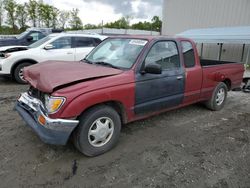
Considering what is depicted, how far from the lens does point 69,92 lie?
288 cm

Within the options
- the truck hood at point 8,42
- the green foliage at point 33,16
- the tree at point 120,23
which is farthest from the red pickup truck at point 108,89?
the tree at point 120,23

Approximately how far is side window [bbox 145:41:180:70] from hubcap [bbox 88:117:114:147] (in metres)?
1.21

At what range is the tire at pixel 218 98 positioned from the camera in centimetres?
536

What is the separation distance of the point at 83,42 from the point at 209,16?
1607 centimetres

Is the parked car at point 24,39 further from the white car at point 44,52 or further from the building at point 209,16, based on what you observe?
the building at point 209,16

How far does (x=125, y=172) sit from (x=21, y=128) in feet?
7.45

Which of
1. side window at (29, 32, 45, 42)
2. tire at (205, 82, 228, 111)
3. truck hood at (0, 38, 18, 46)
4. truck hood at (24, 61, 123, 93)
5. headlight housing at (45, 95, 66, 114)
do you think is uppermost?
side window at (29, 32, 45, 42)

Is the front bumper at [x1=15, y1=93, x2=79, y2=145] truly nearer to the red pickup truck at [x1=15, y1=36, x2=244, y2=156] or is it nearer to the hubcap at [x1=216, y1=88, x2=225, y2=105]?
the red pickup truck at [x1=15, y1=36, x2=244, y2=156]

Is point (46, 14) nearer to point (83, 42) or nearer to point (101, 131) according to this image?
point (83, 42)

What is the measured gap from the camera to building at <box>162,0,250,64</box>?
709 inches

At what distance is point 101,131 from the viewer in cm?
329

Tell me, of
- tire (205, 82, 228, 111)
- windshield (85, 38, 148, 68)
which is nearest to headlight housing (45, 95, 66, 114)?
windshield (85, 38, 148, 68)

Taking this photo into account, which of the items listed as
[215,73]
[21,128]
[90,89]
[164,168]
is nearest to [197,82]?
[215,73]

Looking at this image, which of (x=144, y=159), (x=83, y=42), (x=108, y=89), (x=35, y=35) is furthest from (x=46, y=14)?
(x=144, y=159)
